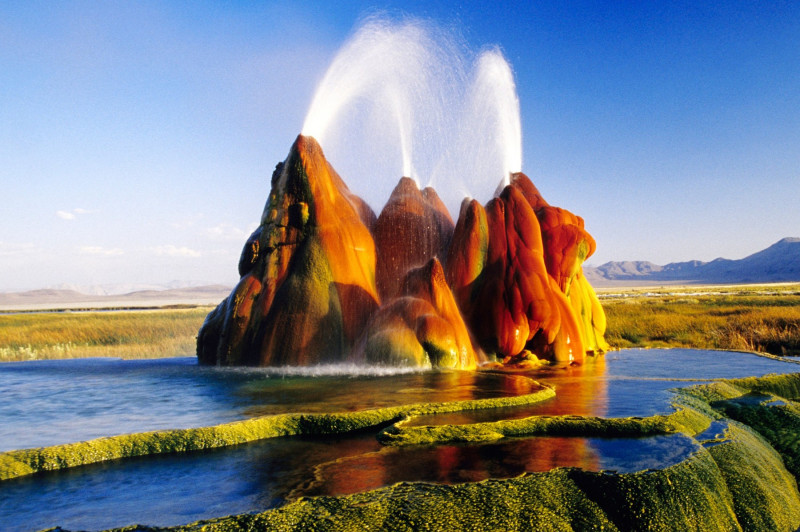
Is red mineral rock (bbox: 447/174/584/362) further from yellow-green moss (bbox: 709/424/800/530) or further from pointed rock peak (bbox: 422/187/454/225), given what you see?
yellow-green moss (bbox: 709/424/800/530)

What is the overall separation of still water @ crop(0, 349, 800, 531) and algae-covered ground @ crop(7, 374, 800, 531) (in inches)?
11.1

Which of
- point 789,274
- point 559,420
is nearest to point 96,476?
point 559,420

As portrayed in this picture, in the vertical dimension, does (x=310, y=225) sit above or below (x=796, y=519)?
above

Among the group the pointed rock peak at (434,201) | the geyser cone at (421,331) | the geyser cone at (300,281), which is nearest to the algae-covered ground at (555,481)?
the geyser cone at (421,331)

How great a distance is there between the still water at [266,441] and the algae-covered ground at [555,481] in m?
0.28

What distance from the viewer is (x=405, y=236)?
17.6m

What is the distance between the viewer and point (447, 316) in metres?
14.5

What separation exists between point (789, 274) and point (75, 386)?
230m

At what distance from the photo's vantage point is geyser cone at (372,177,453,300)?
1722cm

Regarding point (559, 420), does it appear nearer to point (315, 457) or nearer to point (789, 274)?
point (315, 457)

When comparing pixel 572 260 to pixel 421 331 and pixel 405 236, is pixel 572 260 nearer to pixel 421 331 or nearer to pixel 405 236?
pixel 405 236

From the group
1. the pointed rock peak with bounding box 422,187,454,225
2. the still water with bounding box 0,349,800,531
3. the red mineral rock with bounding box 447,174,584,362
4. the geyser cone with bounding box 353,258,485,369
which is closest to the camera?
the still water with bounding box 0,349,800,531

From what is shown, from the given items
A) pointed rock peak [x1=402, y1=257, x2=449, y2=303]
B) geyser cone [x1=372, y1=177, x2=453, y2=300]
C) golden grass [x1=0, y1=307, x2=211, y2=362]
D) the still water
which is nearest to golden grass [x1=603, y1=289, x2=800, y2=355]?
the still water

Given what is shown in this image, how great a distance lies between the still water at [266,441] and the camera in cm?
Result: 561
